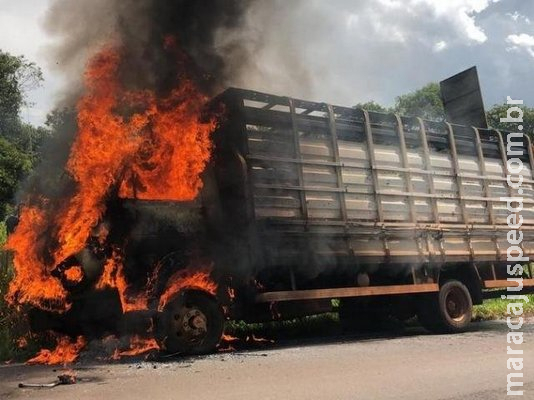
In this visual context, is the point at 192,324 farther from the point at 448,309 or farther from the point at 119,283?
the point at 448,309

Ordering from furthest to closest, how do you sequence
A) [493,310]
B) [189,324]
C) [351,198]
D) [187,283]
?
[493,310], [351,198], [187,283], [189,324]

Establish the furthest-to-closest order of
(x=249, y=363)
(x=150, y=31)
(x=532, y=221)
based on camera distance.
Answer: (x=532, y=221) < (x=150, y=31) < (x=249, y=363)

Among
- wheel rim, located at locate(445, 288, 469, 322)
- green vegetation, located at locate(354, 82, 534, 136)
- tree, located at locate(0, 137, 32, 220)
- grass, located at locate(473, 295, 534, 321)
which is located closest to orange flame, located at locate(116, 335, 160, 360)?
wheel rim, located at locate(445, 288, 469, 322)

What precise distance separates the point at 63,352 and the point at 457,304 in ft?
21.7

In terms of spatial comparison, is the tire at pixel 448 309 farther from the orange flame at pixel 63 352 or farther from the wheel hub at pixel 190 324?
the orange flame at pixel 63 352

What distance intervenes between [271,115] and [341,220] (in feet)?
6.15

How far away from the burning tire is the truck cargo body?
68 centimetres

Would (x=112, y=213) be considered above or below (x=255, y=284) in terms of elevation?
above

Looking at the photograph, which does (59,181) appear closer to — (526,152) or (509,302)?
(526,152)

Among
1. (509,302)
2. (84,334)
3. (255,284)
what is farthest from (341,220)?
(509,302)

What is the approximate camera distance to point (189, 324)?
6.87 metres

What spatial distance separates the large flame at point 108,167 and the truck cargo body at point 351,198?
21.8 inches

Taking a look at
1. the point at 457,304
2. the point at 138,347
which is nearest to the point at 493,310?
the point at 457,304

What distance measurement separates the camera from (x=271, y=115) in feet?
25.8
